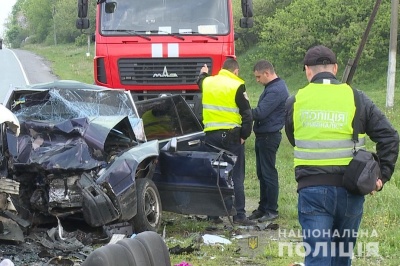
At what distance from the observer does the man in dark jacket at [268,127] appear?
841cm

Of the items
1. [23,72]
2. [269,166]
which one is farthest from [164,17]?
[23,72]

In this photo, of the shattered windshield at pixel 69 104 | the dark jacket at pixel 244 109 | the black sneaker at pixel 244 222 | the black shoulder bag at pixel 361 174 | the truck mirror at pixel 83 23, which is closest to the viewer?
the black shoulder bag at pixel 361 174

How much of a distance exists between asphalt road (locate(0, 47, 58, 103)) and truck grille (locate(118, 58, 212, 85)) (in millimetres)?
14591

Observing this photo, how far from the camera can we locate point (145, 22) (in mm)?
11867

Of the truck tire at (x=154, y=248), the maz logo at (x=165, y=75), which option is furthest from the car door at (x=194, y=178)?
the truck tire at (x=154, y=248)

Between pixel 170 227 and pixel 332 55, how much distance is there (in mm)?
3835

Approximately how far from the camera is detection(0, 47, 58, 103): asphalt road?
1200 inches

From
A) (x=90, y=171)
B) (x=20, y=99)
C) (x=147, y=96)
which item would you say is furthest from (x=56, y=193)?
(x=147, y=96)

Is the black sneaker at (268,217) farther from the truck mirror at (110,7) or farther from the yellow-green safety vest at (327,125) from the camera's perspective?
the truck mirror at (110,7)

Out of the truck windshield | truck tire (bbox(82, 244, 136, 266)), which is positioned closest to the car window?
the truck windshield

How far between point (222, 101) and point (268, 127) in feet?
2.20

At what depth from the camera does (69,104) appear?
793 cm

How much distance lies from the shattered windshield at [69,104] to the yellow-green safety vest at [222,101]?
832 mm

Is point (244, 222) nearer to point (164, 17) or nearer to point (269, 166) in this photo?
point (269, 166)
